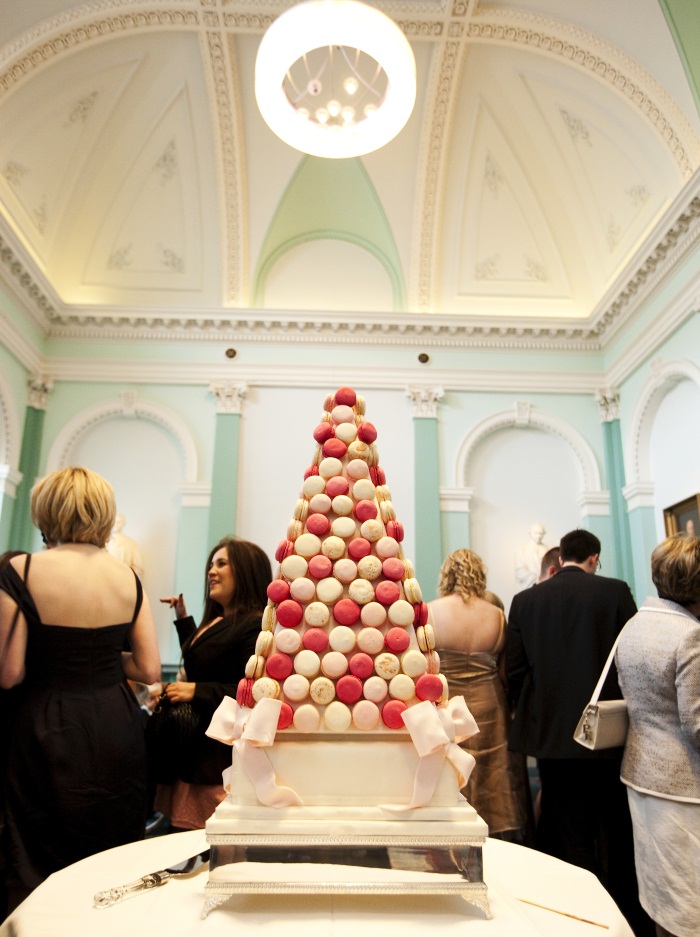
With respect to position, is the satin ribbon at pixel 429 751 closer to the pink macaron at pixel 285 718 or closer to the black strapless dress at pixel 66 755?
the pink macaron at pixel 285 718

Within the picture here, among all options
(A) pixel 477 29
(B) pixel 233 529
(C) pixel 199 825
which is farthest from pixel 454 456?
(C) pixel 199 825

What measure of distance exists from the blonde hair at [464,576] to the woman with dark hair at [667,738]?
1.04m

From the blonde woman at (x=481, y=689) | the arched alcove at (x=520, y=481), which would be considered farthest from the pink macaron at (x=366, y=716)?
the arched alcove at (x=520, y=481)

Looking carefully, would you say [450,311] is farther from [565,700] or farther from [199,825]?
[199,825]

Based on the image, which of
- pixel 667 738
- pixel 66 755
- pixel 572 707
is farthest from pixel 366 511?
pixel 572 707

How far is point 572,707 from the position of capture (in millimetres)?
3211

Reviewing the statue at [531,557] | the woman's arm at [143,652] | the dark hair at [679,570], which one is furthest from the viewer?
the statue at [531,557]

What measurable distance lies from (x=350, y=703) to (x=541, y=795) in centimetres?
237

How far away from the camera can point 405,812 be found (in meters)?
1.41

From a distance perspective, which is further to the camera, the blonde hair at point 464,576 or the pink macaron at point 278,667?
the blonde hair at point 464,576

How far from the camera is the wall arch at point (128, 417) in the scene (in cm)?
893

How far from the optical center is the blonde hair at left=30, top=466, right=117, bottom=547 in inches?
84.4

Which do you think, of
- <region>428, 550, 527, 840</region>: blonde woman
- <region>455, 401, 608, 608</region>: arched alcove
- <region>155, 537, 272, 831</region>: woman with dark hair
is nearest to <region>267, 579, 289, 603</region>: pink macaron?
<region>155, 537, 272, 831</region>: woman with dark hair

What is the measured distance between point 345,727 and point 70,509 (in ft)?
3.85
